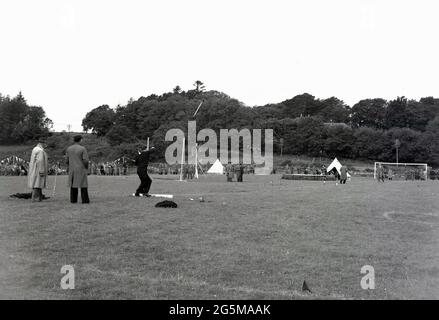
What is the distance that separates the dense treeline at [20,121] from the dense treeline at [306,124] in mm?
16359

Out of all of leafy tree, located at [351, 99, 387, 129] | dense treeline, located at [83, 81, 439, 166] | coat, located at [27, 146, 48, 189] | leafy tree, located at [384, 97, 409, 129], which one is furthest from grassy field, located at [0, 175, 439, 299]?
leafy tree, located at [351, 99, 387, 129]

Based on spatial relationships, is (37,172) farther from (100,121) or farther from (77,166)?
(100,121)

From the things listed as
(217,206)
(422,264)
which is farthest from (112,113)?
(422,264)

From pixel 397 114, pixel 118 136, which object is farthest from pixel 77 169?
pixel 397 114

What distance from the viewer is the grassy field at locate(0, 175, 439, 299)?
25.0 ft

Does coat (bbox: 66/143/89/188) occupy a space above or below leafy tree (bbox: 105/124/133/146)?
below

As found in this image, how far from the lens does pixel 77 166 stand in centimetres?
1636

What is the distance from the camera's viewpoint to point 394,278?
867 centimetres

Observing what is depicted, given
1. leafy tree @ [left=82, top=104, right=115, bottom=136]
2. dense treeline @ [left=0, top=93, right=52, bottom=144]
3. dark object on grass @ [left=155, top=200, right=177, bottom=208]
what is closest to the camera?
dark object on grass @ [left=155, top=200, right=177, bottom=208]

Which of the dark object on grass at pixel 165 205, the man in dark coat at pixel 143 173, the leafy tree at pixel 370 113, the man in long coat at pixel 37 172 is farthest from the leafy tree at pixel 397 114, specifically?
the man in long coat at pixel 37 172

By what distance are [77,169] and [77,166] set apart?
0.10 meters

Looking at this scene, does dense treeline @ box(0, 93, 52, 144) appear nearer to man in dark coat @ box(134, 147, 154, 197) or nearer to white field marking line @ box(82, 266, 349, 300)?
man in dark coat @ box(134, 147, 154, 197)
